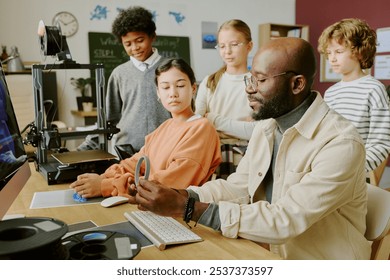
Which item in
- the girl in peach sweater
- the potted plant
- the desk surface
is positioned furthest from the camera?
the potted plant

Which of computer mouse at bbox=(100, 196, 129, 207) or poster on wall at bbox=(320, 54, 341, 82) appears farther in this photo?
poster on wall at bbox=(320, 54, 341, 82)

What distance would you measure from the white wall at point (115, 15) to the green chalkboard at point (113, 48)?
0.20ft

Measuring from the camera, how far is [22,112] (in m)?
1.96

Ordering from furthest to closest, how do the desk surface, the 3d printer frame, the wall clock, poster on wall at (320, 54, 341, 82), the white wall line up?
poster on wall at (320, 54, 341, 82)
the wall clock
the white wall
the 3d printer frame
the desk surface

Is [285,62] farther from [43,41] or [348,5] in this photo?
[348,5]

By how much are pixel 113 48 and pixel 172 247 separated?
358 cm

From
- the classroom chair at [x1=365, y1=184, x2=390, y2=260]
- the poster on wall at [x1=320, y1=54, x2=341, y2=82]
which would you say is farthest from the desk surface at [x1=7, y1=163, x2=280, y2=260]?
the poster on wall at [x1=320, y1=54, x2=341, y2=82]

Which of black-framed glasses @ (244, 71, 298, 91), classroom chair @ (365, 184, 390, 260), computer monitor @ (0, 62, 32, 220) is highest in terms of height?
black-framed glasses @ (244, 71, 298, 91)

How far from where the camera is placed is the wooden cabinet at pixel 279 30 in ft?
14.9

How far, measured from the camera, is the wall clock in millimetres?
3499

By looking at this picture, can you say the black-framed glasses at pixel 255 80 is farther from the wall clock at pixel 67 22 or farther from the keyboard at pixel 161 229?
the wall clock at pixel 67 22

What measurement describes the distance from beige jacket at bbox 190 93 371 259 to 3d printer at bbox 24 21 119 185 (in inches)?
20.2

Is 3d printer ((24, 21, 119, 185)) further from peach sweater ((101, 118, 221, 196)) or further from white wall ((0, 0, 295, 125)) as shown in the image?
white wall ((0, 0, 295, 125))

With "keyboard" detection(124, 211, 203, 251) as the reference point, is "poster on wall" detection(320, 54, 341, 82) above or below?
above
